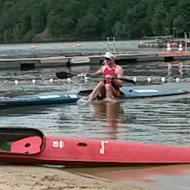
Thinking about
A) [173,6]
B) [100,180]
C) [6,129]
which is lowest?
[100,180]

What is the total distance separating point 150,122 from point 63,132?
1903 mm

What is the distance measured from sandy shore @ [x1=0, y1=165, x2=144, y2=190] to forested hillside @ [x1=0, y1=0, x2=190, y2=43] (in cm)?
9325

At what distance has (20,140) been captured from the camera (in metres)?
8.42

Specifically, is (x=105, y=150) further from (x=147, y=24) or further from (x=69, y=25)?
(x=69, y=25)

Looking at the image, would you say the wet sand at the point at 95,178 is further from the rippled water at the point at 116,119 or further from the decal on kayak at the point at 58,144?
the rippled water at the point at 116,119

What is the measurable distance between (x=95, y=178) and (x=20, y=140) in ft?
4.56

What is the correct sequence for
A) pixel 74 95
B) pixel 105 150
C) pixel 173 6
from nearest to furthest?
pixel 105 150
pixel 74 95
pixel 173 6

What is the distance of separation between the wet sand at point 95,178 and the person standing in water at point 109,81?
21.0 ft

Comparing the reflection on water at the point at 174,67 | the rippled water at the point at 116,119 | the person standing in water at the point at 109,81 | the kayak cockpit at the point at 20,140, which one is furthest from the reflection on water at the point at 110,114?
the reflection on water at the point at 174,67

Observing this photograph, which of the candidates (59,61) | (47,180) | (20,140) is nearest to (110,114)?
(20,140)

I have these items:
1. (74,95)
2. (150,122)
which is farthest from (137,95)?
(150,122)

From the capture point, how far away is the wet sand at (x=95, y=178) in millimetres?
6832

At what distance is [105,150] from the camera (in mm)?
8062

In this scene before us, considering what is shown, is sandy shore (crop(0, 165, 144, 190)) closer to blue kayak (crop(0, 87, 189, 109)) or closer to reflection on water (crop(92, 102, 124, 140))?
reflection on water (crop(92, 102, 124, 140))
